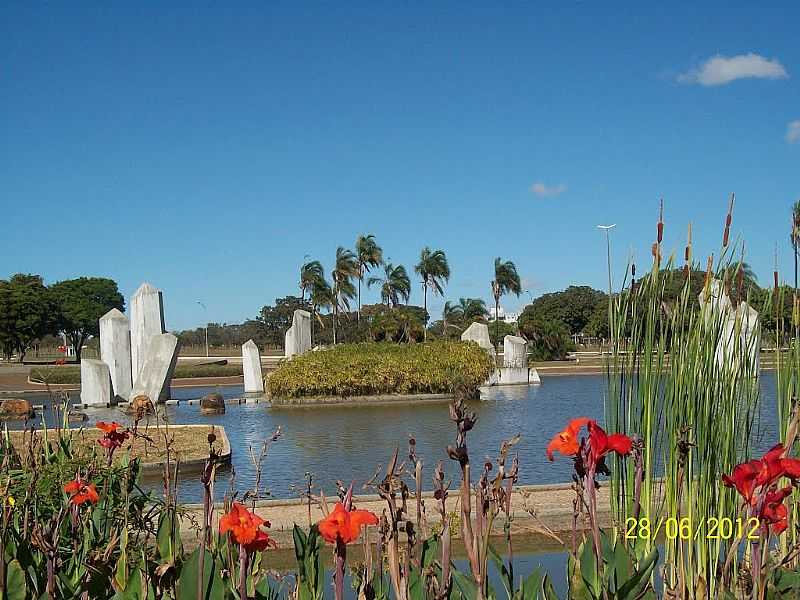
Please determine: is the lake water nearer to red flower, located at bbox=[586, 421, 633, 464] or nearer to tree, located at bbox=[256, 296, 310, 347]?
red flower, located at bbox=[586, 421, 633, 464]

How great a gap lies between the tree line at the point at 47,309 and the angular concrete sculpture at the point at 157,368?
121 ft

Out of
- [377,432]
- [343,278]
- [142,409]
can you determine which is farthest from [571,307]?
[142,409]

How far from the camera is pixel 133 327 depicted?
2414 centimetres

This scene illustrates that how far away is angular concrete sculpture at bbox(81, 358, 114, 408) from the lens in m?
23.0

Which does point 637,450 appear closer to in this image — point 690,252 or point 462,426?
point 462,426

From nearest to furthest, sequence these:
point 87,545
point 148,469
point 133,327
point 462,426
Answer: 1. point 462,426
2. point 87,545
3. point 148,469
4. point 133,327

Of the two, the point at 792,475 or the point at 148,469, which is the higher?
the point at 792,475

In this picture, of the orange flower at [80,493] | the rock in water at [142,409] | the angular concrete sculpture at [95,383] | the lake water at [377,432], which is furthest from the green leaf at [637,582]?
the angular concrete sculpture at [95,383]

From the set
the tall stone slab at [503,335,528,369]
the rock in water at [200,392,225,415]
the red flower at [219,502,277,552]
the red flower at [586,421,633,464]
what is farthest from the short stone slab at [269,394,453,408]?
the red flower at [219,502,277,552]

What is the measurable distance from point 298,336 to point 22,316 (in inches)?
1305

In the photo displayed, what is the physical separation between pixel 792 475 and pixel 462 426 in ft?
3.95

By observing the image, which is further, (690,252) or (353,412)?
(353,412)

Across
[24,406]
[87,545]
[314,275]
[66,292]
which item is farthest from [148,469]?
[66,292]

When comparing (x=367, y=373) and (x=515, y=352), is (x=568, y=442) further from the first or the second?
(x=515, y=352)
